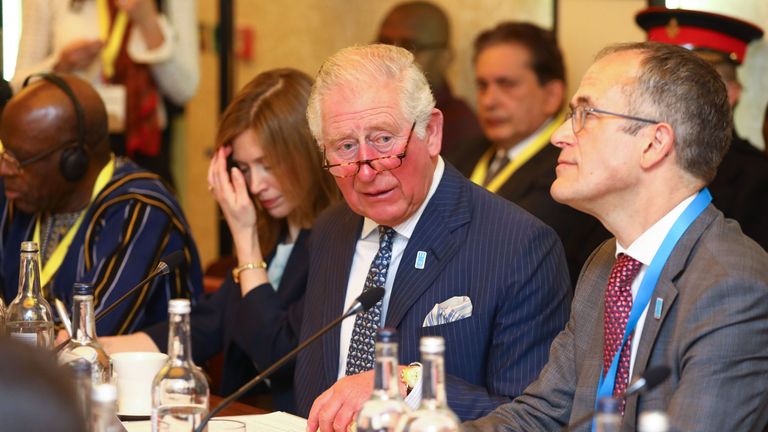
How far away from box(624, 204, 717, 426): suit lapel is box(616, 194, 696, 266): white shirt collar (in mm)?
50

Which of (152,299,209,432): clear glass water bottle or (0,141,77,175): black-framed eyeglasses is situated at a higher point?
(0,141,77,175): black-framed eyeglasses

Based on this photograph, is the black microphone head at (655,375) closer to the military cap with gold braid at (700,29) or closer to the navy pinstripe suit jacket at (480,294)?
the navy pinstripe suit jacket at (480,294)

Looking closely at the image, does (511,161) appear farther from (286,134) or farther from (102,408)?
(102,408)

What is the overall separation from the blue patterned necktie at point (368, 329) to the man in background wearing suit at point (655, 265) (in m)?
0.46

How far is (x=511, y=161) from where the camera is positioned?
4562 mm

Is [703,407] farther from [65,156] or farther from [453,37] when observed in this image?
[453,37]

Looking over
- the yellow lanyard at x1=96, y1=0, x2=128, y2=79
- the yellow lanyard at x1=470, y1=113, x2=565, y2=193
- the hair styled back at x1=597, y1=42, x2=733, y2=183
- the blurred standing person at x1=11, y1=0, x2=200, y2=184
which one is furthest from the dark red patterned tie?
the yellow lanyard at x1=96, y1=0, x2=128, y2=79

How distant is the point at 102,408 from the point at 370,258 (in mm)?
1375

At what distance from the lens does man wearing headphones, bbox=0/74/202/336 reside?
10.3 ft

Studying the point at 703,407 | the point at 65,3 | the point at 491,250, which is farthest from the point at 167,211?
the point at 703,407

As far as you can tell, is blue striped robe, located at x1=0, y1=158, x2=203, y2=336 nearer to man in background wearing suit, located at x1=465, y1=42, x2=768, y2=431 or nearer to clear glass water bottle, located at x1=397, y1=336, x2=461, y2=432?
man in background wearing suit, located at x1=465, y1=42, x2=768, y2=431

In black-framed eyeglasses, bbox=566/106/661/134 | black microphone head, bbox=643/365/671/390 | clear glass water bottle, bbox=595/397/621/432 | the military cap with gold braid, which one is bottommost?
black microphone head, bbox=643/365/671/390

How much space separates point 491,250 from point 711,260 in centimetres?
64

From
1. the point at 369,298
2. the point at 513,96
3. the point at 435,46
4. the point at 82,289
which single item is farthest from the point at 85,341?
the point at 435,46
